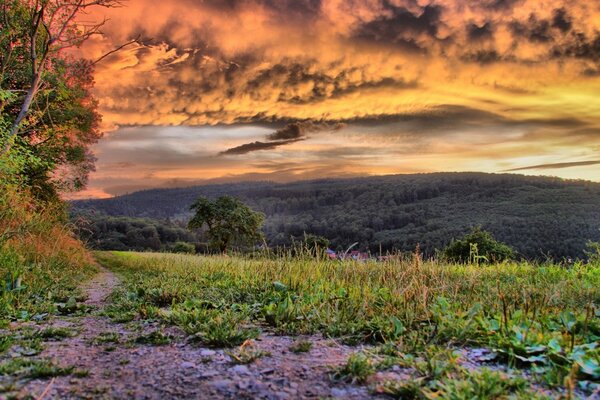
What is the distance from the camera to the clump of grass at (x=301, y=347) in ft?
12.6

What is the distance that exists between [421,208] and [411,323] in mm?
92459

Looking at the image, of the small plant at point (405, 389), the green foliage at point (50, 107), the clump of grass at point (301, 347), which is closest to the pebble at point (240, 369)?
the clump of grass at point (301, 347)

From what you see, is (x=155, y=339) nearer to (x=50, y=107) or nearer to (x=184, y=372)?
(x=184, y=372)

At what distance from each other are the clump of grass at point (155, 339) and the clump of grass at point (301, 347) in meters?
1.31

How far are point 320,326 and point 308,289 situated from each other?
1.82 m

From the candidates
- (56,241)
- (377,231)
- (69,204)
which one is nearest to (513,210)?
(377,231)

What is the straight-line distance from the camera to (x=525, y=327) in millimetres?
4055

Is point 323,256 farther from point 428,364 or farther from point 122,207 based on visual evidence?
point 122,207

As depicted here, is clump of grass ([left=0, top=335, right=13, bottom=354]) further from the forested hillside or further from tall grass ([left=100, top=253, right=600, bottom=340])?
the forested hillside

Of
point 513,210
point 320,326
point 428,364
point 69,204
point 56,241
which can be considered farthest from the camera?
point 513,210

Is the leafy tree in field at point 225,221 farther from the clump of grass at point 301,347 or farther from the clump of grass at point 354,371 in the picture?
the clump of grass at point 354,371

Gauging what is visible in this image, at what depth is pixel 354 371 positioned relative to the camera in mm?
3154

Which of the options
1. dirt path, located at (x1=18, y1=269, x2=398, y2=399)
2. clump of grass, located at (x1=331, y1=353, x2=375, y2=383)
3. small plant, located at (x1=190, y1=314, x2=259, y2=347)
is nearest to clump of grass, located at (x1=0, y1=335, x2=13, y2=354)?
dirt path, located at (x1=18, y1=269, x2=398, y2=399)

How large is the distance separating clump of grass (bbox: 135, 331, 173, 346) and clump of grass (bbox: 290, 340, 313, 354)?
131 cm
